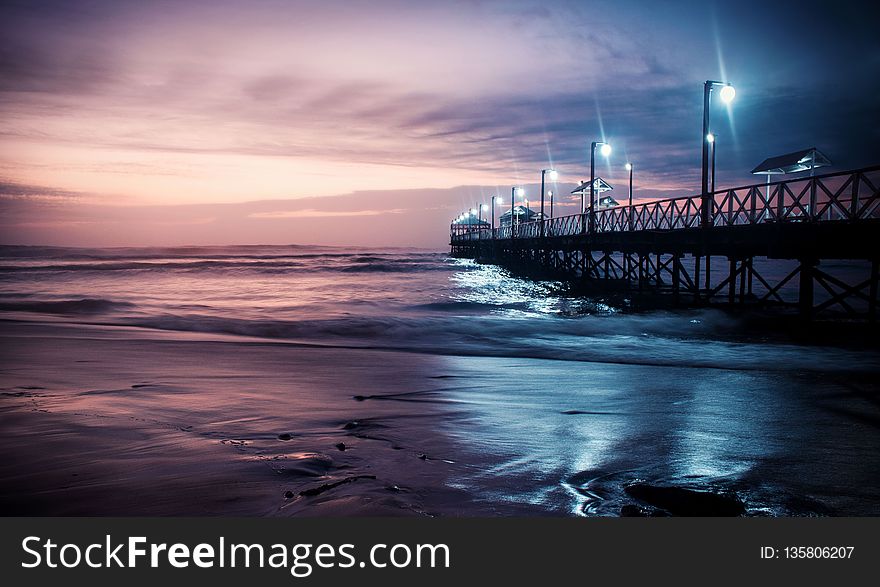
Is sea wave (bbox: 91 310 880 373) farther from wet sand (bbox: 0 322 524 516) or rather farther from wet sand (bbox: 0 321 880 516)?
wet sand (bbox: 0 322 524 516)

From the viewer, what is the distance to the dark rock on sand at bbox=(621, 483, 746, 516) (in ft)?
13.2

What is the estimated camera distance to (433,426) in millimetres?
6539

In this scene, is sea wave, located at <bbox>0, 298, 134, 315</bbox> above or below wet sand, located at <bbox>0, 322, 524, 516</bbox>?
above

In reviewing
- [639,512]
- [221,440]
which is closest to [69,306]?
[221,440]

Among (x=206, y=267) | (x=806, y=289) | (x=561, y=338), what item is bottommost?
(x=561, y=338)

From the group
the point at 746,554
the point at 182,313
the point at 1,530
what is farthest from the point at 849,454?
the point at 182,313

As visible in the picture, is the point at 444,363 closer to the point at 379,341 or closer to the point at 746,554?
the point at 379,341

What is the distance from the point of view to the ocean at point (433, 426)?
14.3 feet

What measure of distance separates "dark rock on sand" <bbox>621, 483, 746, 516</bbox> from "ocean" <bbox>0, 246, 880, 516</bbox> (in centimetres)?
2

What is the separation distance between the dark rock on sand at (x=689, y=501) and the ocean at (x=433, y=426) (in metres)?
0.02

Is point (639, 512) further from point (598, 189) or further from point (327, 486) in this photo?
point (598, 189)

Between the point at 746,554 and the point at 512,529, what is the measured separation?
4.60ft

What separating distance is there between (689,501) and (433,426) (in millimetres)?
3002

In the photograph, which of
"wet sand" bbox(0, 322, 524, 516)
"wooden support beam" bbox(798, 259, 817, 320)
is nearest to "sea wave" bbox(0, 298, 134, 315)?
"wet sand" bbox(0, 322, 524, 516)
